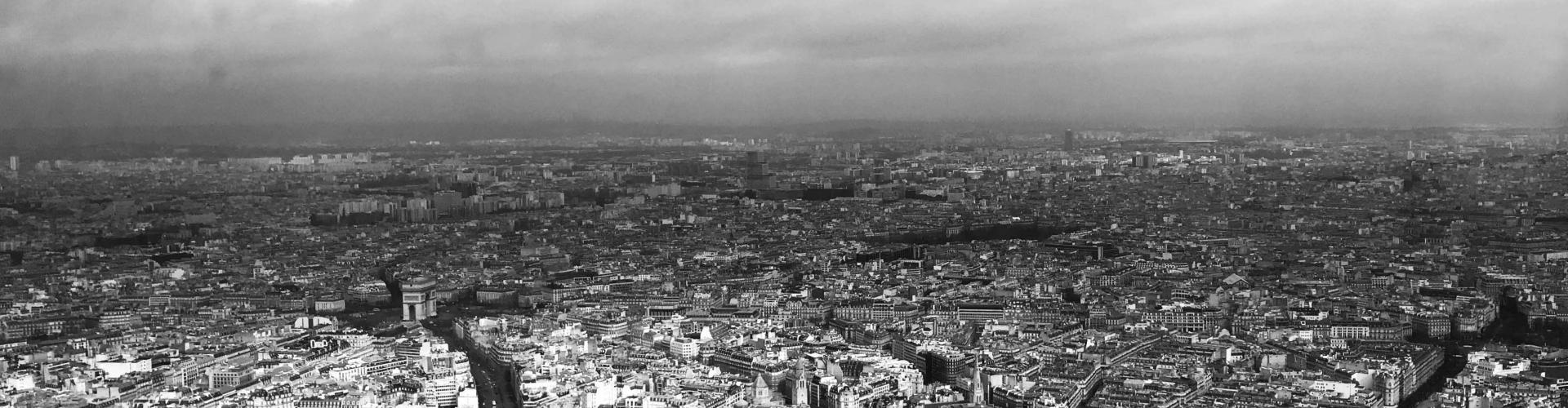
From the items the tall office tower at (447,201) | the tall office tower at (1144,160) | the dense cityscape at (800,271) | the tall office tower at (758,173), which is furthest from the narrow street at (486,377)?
the tall office tower at (1144,160)

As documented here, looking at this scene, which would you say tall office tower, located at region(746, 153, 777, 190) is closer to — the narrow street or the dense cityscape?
the dense cityscape

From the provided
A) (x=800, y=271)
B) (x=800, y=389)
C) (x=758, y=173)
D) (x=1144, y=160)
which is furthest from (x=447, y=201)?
(x=800, y=389)

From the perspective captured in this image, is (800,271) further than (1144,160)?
No

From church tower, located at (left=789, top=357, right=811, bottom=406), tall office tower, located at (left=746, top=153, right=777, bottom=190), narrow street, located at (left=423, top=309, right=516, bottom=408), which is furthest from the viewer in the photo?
tall office tower, located at (left=746, top=153, right=777, bottom=190)

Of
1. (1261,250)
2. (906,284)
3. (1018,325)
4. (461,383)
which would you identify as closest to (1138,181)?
(1261,250)

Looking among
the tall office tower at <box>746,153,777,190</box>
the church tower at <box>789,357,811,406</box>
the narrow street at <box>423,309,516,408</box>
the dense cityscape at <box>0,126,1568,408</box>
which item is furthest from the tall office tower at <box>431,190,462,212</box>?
the church tower at <box>789,357,811,406</box>

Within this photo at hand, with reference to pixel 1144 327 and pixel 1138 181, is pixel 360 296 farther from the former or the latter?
pixel 1138 181

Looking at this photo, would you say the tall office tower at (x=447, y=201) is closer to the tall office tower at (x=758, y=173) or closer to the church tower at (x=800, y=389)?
the tall office tower at (x=758, y=173)

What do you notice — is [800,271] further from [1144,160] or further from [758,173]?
[1144,160]
